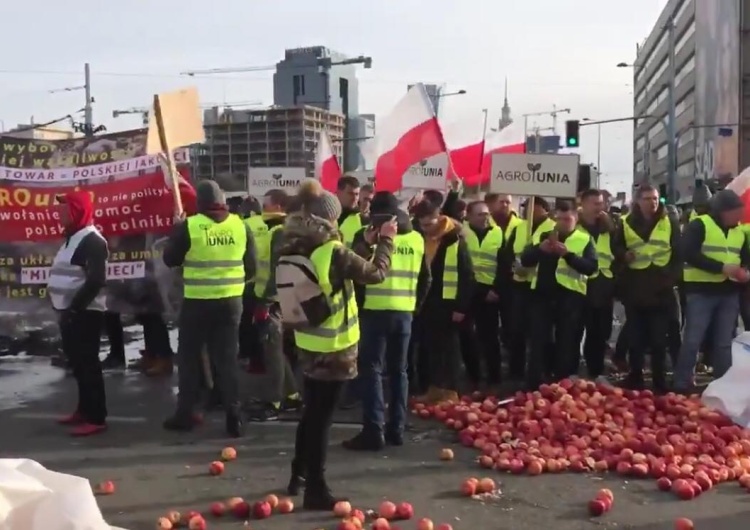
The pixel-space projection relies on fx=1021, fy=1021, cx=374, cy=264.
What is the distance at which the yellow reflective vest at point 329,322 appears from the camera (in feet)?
19.7

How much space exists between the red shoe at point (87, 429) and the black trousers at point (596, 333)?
197 inches

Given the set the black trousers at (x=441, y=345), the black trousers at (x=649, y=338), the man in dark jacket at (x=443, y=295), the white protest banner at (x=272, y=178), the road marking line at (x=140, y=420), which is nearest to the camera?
the road marking line at (x=140, y=420)

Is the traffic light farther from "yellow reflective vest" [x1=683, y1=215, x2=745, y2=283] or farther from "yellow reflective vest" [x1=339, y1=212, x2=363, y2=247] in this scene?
"yellow reflective vest" [x1=339, y1=212, x2=363, y2=247]

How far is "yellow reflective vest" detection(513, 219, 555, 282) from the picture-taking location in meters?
9.82

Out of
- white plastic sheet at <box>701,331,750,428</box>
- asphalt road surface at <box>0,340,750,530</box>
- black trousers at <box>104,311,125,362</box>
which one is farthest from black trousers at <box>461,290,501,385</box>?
black trousers at <box>104,311,125,362</box>

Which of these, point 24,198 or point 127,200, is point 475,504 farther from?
point 24,198

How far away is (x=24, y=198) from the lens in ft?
35.0

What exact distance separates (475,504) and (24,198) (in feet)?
21.6

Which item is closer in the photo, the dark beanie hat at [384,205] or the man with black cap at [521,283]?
the dark beanie hat at [384,205]

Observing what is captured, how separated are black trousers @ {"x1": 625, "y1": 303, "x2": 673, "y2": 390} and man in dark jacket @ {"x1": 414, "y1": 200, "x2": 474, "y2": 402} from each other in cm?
182

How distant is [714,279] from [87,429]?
557 cm

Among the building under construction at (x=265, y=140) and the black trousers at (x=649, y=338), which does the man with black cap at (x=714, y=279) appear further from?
the building under construction at (x=265, y=140)

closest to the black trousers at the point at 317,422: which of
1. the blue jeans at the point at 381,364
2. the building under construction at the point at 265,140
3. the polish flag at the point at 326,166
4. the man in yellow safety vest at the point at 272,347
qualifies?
the blue jeans at the point at 381,364

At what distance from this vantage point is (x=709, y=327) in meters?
9.45
